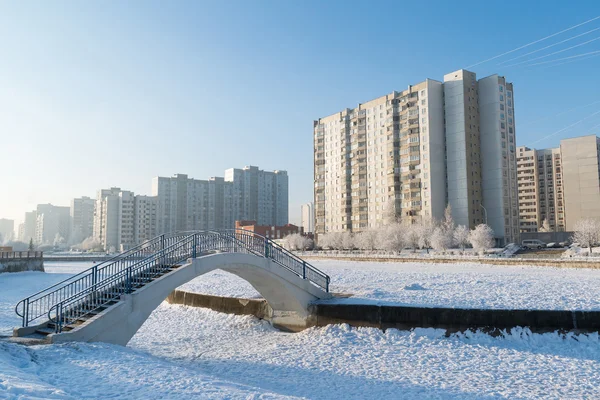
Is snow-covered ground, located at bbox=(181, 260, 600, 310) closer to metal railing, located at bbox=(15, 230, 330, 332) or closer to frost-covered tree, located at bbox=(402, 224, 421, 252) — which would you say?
metal railing, located at bbox=(15, 230, 330, 332)

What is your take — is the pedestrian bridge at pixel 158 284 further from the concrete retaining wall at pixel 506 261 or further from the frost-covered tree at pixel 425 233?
the frost-covered tree at pixel 425 233

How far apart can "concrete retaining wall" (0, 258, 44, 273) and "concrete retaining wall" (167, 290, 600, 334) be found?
4734 cm

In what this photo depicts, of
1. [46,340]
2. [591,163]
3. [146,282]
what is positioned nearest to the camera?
[46,340]

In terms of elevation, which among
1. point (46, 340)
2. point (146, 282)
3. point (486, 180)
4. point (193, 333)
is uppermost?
point (486, 180)

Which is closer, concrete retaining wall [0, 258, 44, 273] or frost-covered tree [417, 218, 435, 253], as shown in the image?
concrete retaining wall [0, 258, 44, 273]

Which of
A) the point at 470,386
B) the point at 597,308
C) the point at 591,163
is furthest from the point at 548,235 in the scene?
the point at 470,386

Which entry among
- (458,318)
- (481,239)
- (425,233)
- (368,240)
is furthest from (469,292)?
(368,240)

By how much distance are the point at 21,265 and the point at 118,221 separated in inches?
4359

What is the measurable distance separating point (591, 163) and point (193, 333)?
119 metres

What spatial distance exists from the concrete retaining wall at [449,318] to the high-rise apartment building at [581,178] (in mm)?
106503

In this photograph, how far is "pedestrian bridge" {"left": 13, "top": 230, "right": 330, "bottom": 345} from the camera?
1381cm

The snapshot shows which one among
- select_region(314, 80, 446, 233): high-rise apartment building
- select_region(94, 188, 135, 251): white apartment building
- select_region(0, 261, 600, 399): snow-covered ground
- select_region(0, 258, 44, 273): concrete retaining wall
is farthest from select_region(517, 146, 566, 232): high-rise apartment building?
select_region(94, 188, 135, 251): white apartment building

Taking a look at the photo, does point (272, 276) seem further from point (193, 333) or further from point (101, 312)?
point (101, 312)

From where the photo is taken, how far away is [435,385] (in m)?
13.0
